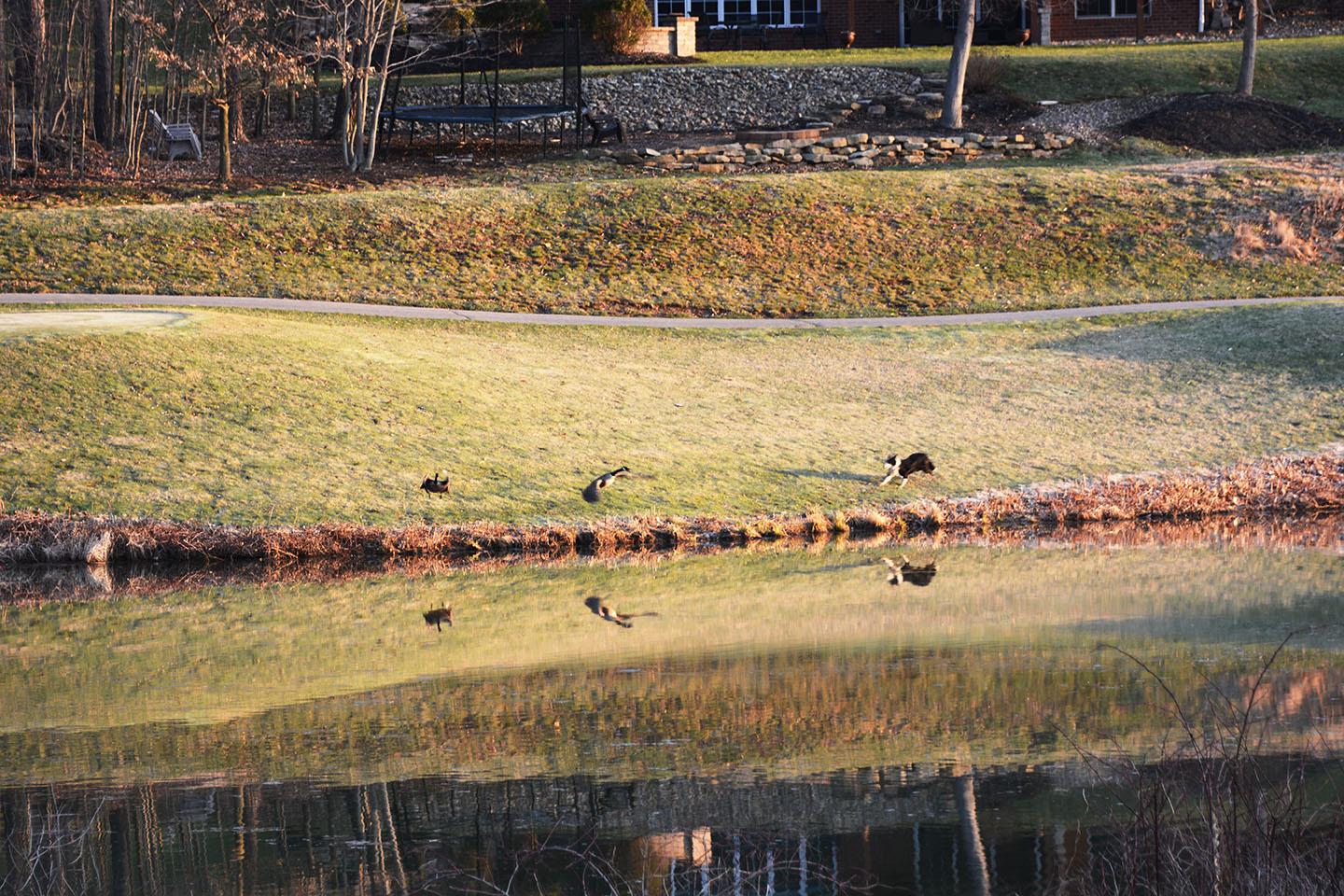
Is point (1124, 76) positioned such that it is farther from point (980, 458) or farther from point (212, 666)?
point (212, 666)

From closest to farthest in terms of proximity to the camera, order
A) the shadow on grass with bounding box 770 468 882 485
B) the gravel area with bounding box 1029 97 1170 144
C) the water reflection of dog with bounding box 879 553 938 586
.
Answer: the water reflection of dog with bounding box 879 553 938 586 → the shadow on grass with bounding box 770 468 882 485 → the gravel area with bounding box 1029 97 1170 144

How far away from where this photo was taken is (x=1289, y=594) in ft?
41.1

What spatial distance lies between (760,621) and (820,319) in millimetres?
14900

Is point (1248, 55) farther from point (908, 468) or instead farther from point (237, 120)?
point (908, 468)

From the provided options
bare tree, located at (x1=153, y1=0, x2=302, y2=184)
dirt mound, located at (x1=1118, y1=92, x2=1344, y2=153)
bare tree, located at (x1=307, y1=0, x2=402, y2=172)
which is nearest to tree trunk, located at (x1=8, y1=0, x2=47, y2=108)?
bare tree, located at (x1=153, y1=0, x2=302, y2=184)

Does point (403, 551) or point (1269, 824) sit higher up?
point (1269, 824)

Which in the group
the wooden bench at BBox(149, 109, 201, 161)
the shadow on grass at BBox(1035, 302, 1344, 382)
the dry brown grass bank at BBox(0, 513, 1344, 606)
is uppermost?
the wooden bench at BBox(149, 109, 201, 161)

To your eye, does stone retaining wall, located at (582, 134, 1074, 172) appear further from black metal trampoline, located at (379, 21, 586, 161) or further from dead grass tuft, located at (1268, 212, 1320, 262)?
dead grass tuft, located at (1268, 212, 1320, 262)

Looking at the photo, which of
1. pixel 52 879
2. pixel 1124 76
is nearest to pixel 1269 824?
pixel 52 879

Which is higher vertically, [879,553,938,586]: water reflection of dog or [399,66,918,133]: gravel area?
[399,66,918,133]: gravel area

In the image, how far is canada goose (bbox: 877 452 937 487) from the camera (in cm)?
1703

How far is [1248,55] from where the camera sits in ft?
129

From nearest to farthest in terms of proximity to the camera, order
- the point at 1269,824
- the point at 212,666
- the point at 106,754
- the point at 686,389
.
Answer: the point at 1269,824
the point at 106,754
the point at 212,666
the point at 686,389

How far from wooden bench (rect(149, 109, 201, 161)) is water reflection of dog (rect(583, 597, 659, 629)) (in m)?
27.2
